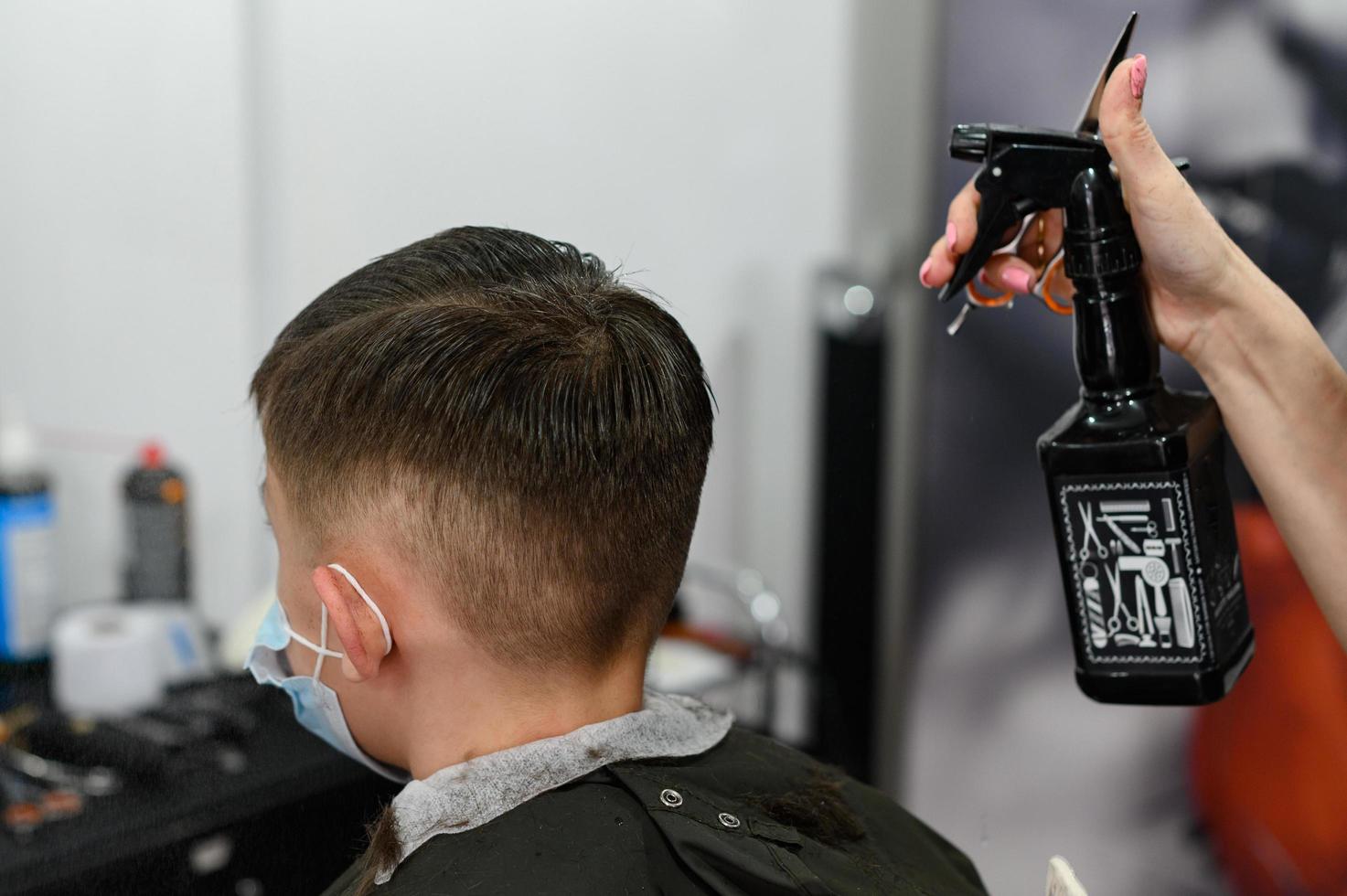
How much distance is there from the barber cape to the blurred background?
1.23 feet

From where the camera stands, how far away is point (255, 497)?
5.81ft

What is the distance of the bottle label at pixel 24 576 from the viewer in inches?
60.2

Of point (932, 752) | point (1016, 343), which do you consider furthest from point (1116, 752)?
point (1016, 343)

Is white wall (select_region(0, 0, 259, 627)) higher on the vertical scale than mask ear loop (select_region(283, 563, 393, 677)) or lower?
higher

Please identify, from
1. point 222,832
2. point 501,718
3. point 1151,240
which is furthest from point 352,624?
point 1151,240

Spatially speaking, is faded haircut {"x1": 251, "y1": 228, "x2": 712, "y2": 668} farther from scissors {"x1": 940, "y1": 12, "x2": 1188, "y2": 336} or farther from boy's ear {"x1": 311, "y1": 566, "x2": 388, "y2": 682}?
scissors {"x1": 940, "y1": 12, "x2": 1188, "y2": 336}

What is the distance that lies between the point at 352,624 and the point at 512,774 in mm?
160

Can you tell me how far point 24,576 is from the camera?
154cm

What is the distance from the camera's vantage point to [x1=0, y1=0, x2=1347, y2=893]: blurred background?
150 cm

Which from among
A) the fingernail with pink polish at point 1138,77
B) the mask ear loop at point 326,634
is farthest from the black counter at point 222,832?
the fingernail with pink polish at point 1138,77

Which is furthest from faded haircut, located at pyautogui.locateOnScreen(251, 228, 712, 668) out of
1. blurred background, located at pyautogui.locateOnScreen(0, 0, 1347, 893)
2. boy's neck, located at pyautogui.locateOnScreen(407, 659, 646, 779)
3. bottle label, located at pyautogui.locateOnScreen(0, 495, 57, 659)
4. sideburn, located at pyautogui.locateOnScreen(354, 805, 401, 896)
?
bottle label, located at pyautogui.locateOnScreen(0, 495, 57, 659)

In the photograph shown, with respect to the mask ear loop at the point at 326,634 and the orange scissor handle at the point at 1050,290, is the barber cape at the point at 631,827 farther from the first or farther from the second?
the orange scissor handle at the point at 1050,290

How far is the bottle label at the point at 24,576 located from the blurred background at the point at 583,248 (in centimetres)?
1

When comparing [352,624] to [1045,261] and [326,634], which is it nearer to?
[326,634]
